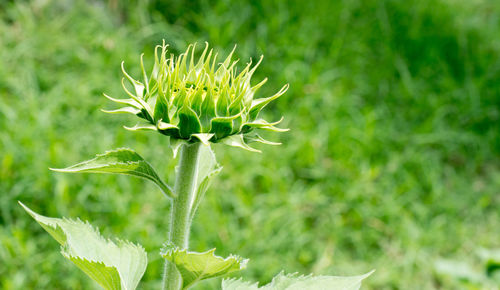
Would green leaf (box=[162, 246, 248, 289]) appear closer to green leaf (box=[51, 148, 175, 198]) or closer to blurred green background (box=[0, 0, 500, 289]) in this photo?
green leaf (box=[51, 148, 175, 198])

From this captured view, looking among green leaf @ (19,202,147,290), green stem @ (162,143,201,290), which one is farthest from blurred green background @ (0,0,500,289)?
green stem @ (162,143,201,290)

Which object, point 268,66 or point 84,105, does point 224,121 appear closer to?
point 84,105

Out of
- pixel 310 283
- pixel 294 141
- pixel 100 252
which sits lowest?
pixel 310 283

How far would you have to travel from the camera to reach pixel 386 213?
3.19 meters

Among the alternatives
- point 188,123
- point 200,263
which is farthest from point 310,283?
point 188,123

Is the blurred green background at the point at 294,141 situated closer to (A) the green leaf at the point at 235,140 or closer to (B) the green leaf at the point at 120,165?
(B) the green leaf at the point at 120,165

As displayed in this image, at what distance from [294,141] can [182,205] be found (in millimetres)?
2600

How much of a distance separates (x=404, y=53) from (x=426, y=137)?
0.88 m

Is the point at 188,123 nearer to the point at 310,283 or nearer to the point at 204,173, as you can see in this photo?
the point at 204,173

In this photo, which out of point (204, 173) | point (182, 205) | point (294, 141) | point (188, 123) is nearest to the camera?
point (188, 123)

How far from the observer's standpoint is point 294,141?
3404mm

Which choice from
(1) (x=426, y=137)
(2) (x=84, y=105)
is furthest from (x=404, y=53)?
(2) (x=84, y=105)

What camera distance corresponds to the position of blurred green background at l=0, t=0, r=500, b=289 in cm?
262

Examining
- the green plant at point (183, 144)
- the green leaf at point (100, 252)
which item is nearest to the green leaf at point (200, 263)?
the green plant at point (183, 144)
